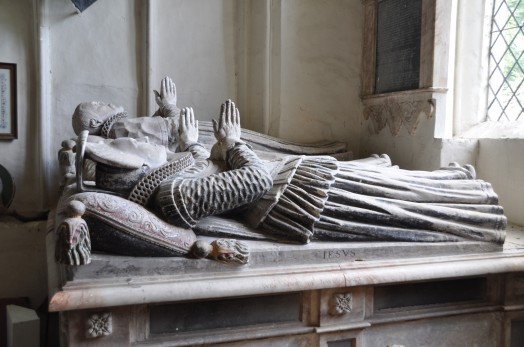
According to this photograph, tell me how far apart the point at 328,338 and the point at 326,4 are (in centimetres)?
296

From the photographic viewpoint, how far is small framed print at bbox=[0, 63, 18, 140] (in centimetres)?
377

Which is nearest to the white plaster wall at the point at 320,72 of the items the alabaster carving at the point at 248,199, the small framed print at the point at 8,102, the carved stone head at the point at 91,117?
the carved stone head at the point at 91,117

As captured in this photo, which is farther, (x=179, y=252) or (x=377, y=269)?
(x=377, y=269)

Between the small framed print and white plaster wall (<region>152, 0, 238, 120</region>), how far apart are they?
102cm

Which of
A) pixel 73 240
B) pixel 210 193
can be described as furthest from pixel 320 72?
pixel 73 240

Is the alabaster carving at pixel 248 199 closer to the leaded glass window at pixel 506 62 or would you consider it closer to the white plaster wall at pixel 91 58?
the leaded glass window at pixel 506 62

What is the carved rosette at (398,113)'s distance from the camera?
358cm

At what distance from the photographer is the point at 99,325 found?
5.98ft

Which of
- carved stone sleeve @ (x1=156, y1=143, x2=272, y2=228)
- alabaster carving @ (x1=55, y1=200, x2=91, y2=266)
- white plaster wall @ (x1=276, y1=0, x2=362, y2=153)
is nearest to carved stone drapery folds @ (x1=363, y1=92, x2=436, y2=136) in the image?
white plaster wall @ (x1=276, y1=0, x2=362, y2=153)

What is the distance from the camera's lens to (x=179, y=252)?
1.97 meters

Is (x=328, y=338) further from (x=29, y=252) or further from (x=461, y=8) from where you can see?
(x=461, y=8)

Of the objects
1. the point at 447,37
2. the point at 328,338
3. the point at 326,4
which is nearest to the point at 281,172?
the point at 328,338

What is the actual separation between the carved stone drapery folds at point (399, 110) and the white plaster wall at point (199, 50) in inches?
46.2

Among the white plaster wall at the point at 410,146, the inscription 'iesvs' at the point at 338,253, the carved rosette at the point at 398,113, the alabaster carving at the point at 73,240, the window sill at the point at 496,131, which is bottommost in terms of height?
the inscription 'iesvs' at the point at 338,253
